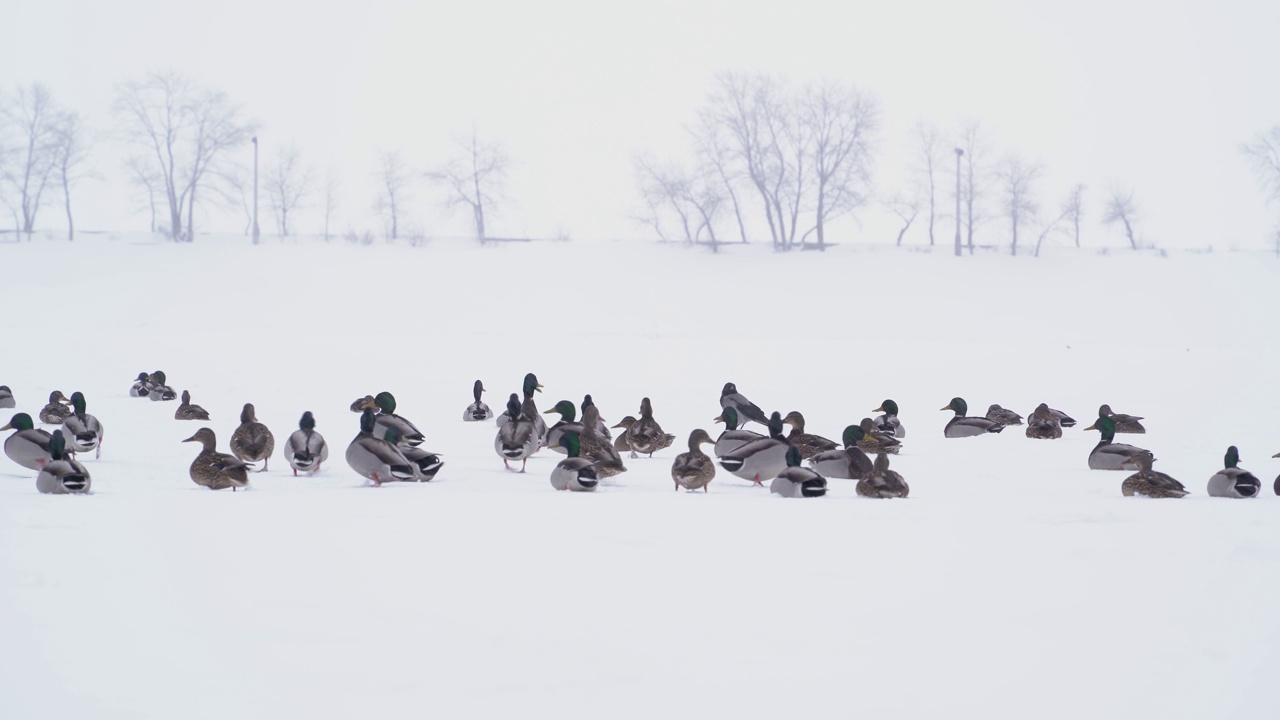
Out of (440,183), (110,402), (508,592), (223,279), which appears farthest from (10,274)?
(508,592)

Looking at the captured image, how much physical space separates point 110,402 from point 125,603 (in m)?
13.5

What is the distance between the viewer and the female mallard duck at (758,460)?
10711 millimetres

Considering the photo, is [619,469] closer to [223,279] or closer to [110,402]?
[110,402]

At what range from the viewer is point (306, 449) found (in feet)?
35.1

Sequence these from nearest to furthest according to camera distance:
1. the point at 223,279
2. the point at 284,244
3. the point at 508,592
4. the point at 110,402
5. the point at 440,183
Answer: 1. the point at 508,592
2. the point at 110,402
3. the point at 223,279
4. the point at 284,244
5. the point at 440,183

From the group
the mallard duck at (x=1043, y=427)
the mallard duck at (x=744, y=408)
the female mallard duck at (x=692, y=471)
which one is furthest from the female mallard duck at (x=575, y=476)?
the mallard duck at (x=1043, y=427)

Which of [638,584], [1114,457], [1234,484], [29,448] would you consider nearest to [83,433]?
[29,448]

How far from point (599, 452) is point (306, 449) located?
2602 mm

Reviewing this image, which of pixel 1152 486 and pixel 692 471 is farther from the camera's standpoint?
pixel 692 471

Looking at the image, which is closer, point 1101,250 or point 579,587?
point 579,587

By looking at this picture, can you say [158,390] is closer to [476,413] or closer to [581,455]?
[476,413]

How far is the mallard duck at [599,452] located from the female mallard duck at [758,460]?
3.21ft

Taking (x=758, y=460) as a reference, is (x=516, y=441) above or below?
above

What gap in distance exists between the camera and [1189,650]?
557 centimetres
